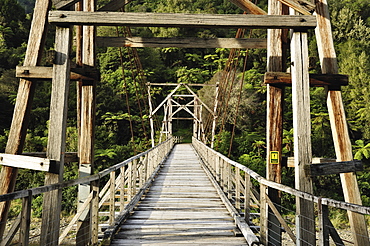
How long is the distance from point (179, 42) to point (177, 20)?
2.53 meters

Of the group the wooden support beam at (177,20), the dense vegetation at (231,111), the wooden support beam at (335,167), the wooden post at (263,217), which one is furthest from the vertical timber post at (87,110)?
the dense vegetation at (231,111)

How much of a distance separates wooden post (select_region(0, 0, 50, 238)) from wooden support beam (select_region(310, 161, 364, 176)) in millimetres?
3374

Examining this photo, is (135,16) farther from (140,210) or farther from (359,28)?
(359,28)

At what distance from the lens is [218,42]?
593cm

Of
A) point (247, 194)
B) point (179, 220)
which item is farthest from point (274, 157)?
point (179, 220)

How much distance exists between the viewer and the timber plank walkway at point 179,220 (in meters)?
3.64

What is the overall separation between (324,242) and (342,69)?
2475cm

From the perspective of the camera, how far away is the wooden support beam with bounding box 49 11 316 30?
11.2ft

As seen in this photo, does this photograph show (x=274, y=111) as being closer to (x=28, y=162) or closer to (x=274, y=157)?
(x=274, y=157)

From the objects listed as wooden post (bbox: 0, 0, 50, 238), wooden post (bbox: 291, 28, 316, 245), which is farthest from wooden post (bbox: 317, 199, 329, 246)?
wooden post (bbox: 0, 0, 50, 238)

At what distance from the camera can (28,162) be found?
3430 mm

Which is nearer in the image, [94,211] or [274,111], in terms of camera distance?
[94,211]

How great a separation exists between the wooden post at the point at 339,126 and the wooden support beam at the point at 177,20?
883 millimetres

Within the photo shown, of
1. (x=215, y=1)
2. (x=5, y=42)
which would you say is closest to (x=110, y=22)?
(x=5, y=42)
